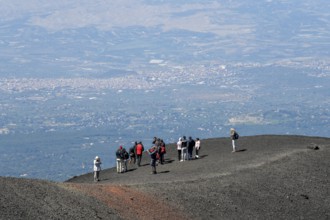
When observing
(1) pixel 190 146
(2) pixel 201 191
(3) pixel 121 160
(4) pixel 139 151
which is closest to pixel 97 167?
(3) pixel 121 160

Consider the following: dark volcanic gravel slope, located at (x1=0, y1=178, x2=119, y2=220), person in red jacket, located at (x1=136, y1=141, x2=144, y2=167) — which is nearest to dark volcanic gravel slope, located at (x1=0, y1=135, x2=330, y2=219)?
dark volcanic gravel slope, located at (x1=0, y1=178, x2=119, y2=220)

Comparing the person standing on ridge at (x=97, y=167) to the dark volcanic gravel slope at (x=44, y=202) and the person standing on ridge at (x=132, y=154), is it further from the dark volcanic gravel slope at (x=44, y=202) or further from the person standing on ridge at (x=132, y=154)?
the dark volcanic gravel slope at (x=44, y=202)

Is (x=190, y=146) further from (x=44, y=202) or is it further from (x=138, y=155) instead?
(x=44, y=202)

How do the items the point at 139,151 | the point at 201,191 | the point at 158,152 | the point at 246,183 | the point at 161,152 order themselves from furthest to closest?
the point at 139,151
the point at 161,152
the point at 158,152
the point at 246,183
the point at 201,191

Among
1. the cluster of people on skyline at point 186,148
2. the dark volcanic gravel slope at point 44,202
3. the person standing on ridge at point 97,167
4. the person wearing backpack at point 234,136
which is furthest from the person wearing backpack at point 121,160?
the dark volcanic gravel slope at point 44,202

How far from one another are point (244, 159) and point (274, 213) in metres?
9.78

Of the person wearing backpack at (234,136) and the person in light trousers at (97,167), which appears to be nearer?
the person in light trousers at (97,167)

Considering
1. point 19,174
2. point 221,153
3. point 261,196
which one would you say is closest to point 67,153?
point 19,174

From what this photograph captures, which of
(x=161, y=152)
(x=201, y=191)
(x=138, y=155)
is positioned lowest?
(x=201, y=191)

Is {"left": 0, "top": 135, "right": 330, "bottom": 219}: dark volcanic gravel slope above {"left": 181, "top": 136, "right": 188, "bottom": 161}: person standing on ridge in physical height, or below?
below

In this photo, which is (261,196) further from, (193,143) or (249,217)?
(193,143)

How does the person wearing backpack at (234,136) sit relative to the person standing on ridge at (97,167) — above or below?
above

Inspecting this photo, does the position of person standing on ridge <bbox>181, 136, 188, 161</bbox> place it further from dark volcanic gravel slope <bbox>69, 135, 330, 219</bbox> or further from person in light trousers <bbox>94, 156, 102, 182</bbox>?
person in light trousers <bbox>94, 156, 102, 182</bbox>

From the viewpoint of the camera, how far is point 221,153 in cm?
5412
